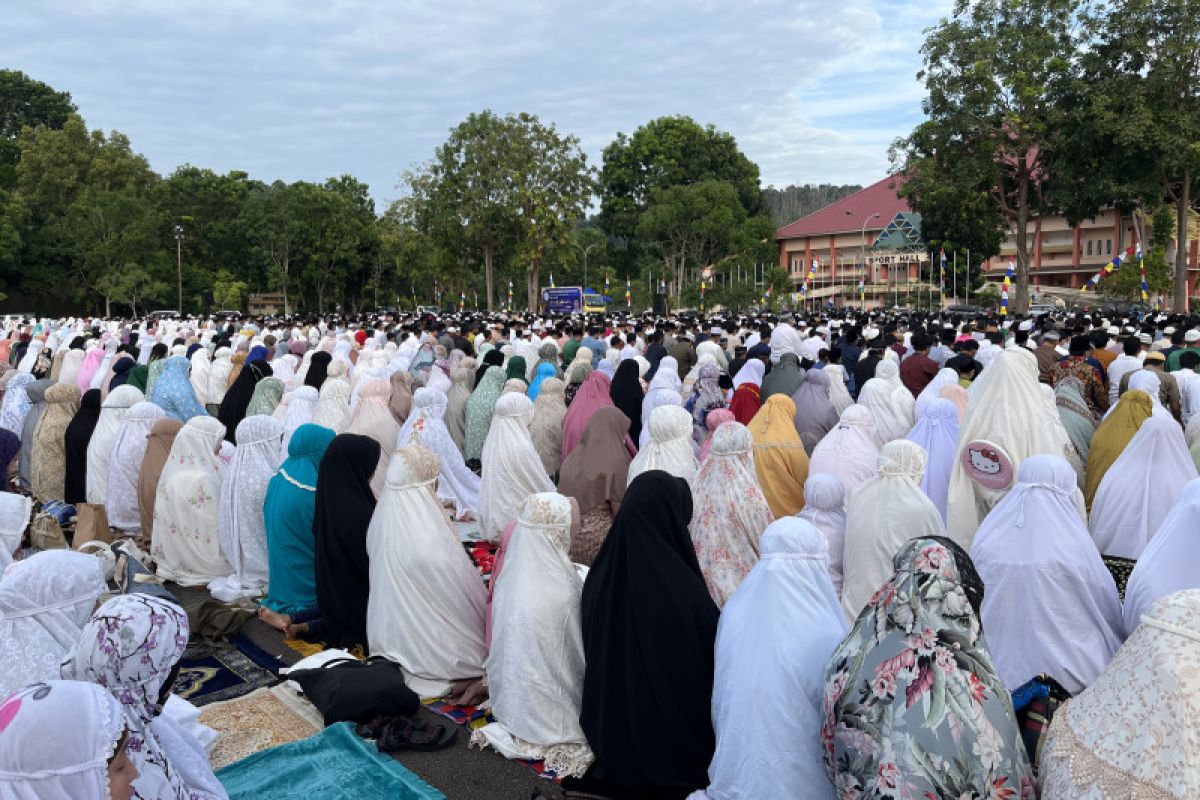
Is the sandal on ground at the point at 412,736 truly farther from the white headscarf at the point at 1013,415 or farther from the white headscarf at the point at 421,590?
the white headscarf at the point at 1013,415

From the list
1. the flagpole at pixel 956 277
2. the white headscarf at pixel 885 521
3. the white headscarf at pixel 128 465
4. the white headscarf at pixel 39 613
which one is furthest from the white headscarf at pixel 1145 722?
the flagpole at pixel 956 277

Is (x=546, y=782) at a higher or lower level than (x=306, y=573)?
lower

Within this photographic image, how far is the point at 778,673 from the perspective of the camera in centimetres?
272

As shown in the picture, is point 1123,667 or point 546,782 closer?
point 1123,667

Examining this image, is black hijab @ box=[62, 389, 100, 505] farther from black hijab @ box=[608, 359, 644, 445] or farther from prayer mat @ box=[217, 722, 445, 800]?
prayer mat @ box=[217, 722, 445, 800]

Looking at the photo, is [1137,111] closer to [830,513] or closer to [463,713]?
[830,513]

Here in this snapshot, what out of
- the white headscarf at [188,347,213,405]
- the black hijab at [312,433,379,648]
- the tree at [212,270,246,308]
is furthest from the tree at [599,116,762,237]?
the black hijab at [312,433,379,648]

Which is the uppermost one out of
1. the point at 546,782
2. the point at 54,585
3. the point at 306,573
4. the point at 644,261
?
the point at 644,261

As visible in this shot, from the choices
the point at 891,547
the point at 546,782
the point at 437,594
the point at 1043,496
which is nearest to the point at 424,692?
the point at 437,594

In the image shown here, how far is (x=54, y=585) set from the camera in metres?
2.77

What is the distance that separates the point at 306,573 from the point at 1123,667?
3.98m

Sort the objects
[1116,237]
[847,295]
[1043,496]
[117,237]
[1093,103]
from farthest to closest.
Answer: [847,295] → [1116,237] → [117,237] → [1093,103] → [1043,496]

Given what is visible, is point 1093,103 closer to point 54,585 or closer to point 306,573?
point 306,573

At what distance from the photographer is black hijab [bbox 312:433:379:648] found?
4613 mm
